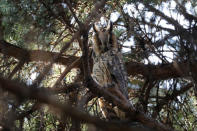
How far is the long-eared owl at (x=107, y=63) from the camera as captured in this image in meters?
3.11

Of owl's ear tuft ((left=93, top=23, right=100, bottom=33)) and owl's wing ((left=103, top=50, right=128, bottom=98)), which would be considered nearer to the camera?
owl's wing ((left=103, top=50, right=128, bottom=98))

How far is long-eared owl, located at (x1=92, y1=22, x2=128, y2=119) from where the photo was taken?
122 inches

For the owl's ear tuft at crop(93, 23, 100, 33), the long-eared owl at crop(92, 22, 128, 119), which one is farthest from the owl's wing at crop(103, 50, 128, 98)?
the owl's ear tuft at crop(93, 23, 100, 33)

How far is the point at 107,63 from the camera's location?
3260 mm

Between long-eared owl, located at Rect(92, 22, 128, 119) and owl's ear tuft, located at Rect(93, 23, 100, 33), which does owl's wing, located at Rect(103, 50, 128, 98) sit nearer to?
long-eared owl, located at Rect(92, 22, 128, 119)

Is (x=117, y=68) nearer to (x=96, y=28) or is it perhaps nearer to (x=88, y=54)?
(x=96, y=28)

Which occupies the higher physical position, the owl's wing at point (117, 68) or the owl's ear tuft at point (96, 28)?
the owl's ear tuft at point (96, 28)

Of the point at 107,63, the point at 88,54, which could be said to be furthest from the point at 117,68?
the point at 88,54

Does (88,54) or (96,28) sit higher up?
(96,28)

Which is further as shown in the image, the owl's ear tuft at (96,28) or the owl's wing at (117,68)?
the owl's ear tuft at (96,28)

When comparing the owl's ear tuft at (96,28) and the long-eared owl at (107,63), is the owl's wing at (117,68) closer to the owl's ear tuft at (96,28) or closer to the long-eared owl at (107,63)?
the long-eared owl at (107,63)

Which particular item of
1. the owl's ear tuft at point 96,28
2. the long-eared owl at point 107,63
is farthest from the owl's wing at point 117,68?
the owl's ear tuft at point 96,28

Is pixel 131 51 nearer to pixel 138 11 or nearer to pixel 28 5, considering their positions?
pixel 138 11

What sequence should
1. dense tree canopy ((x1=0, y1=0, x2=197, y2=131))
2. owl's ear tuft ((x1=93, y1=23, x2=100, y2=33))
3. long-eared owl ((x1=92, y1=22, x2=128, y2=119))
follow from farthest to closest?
1. owl's ear tuft ((x1=93, y1=23, x2=100, y2=33))
2. long-eared owl ((x1=92, y1=22, x2=128, y2=119))
3. dense tree canopy ((x1=0, y1=0, x2=197, y2=131))
